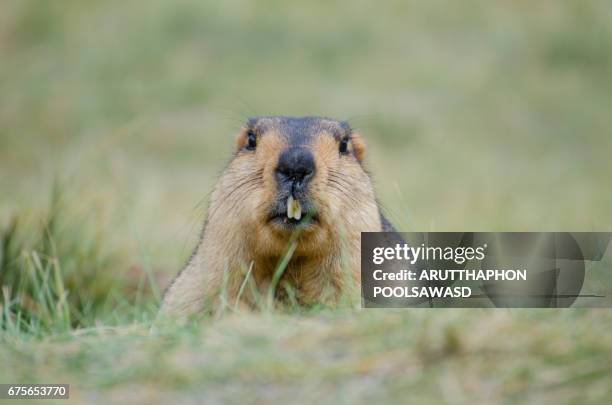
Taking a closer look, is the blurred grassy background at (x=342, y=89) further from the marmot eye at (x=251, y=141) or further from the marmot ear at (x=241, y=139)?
the marmot eye at (x=251, y=141)

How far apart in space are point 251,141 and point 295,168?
725 millimetres

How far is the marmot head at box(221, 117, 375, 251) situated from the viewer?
15.0ft

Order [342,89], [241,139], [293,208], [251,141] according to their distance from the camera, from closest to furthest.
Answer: [293,208]
[251,141]
[241,139]
[342,89]

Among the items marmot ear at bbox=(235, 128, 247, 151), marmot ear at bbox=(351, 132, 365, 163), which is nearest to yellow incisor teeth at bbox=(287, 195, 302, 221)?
marmot ear at bbox=(235, 128, 247, 151)

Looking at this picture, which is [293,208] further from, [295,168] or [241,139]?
[241,139]

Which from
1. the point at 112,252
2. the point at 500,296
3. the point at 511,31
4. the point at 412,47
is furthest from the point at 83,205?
the point at 511,31

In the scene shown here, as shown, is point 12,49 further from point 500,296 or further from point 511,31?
point 500,296

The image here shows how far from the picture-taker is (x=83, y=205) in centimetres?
791

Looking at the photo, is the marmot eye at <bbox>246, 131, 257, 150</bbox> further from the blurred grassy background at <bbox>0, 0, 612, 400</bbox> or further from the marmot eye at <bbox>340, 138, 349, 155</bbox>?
the blurred grassy background at <bbox>0, 0, 612, 400</bbox>

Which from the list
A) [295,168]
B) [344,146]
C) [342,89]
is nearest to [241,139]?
[344,146]

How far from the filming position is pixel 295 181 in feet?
15.0

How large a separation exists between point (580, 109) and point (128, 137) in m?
6.63

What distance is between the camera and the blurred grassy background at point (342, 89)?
41.4 feet

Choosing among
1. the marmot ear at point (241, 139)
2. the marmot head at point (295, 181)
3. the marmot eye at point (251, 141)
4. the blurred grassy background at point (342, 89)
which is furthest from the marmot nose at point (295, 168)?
the blurred grassy background at point (342, 89)
